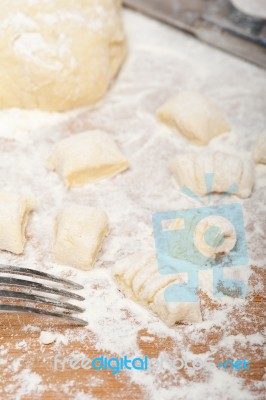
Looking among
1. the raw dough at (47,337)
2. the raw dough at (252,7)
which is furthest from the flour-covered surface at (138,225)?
the raw dough at (252,7)

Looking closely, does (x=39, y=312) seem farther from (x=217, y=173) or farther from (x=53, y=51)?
(x=53, y=51)

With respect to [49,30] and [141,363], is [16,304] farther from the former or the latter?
[49,30]

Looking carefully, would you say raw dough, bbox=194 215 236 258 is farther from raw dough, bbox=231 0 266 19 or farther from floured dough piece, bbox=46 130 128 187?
raw dough, bbox=231 0 266 19

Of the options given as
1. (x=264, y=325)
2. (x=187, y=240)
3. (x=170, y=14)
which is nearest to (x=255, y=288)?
(x=264, y=325)

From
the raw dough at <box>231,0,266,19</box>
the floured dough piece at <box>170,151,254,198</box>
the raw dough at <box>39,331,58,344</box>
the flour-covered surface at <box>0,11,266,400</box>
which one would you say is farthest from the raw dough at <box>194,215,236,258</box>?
the raw dough at <box>231,0,266,19</box>

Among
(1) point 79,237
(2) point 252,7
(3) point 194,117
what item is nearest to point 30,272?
(1) point 79,237

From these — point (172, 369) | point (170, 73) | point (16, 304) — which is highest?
point (170, 73)
